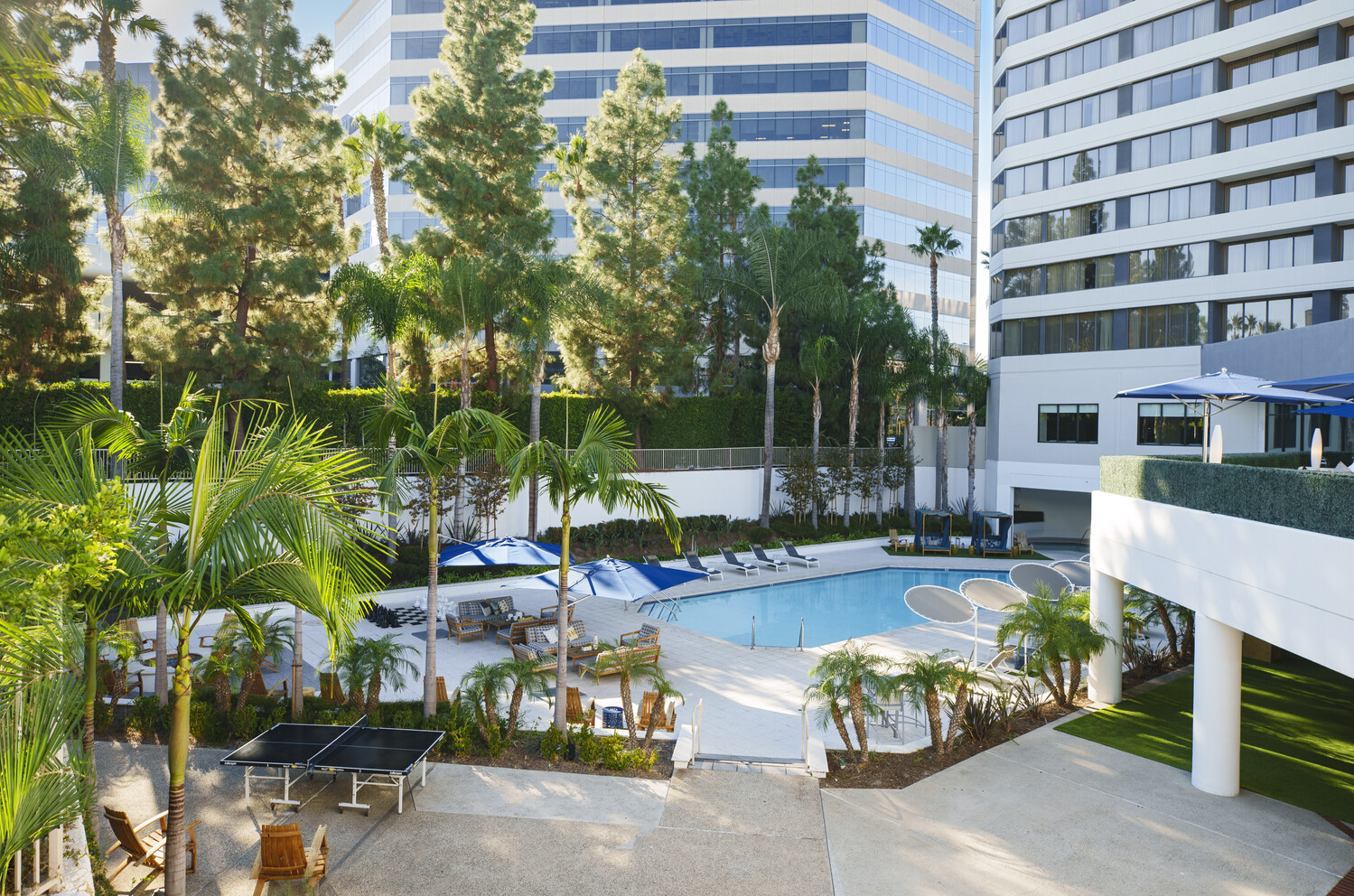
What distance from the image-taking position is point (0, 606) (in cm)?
446

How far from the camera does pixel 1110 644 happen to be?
14523mm

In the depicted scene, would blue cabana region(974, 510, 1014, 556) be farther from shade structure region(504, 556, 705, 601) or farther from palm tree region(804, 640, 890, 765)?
palm tree region(804, 640, 890, 765)

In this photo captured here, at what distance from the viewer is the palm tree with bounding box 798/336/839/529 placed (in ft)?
111

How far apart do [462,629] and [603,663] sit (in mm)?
4454

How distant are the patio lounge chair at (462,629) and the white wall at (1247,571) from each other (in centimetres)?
1222

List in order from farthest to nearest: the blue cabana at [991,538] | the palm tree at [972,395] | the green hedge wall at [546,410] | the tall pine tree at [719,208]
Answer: the tall pine tree at [719,208], the palm tree at [972,395], the blue cabana at [991,538], the green hedge wall at [546,410]

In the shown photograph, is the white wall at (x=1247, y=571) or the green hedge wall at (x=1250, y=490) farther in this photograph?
the green hedge wall at (x=1250, y=490)

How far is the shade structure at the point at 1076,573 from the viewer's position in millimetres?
17406

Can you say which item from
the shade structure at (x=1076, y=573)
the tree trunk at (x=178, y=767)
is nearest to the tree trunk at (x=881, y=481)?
the shade structure at (x=1076, y=573)

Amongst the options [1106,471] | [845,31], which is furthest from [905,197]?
[1106,471]

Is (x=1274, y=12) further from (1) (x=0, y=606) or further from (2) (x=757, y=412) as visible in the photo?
(1) (x=0, y=606)

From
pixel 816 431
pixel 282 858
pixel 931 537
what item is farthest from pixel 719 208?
pixel 282 858

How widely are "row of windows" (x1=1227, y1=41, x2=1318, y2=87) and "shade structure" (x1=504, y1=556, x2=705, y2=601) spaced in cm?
2701

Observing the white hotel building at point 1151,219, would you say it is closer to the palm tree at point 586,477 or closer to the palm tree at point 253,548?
the palm tree at point 586,477
